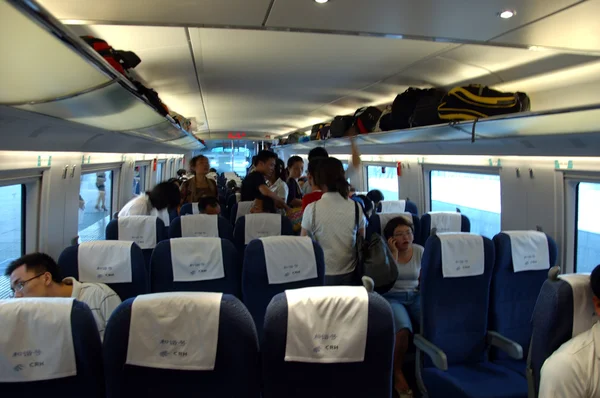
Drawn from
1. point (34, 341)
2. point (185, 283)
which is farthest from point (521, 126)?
point (34, 341)

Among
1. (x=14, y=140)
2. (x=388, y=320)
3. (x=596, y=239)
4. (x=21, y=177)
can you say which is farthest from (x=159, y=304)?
(x=596, y=239)

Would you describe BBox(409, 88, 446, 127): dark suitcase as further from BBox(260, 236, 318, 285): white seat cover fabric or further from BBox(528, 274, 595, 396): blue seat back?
BBox(528, 274, 595, 396): blue seat back

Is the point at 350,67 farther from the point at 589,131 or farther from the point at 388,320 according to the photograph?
the point at 388,320

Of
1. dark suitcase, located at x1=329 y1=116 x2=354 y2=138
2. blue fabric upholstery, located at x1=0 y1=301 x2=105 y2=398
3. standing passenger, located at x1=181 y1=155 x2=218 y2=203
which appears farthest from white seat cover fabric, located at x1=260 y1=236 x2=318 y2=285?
dark suitcase, located at x1=329 y1=116 x2=354 y2=138

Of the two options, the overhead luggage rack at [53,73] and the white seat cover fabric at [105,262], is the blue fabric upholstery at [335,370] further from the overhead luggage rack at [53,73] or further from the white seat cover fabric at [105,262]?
the white seat cover fabric at [105,262]

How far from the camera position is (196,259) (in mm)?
3109

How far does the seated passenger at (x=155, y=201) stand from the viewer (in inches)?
188

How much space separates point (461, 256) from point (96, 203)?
6.13m

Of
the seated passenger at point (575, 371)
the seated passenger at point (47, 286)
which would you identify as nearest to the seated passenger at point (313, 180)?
the seated passenger at point (47, 286)

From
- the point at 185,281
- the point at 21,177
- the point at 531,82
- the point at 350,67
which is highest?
the point at 350,67

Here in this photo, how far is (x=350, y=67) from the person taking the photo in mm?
4461

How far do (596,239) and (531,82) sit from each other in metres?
1.64

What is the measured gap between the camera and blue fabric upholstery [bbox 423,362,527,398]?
8.48ft

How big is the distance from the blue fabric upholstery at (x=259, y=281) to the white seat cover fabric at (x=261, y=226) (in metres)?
1.22
